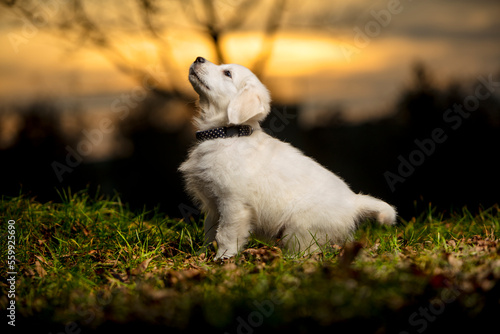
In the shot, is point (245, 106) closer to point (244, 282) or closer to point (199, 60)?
point (199, 60)

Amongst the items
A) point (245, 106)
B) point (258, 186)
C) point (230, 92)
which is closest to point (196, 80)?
point (230, 92)

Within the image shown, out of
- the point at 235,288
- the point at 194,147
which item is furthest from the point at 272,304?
the point at 194,147

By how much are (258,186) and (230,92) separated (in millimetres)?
843

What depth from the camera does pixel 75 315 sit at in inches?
102

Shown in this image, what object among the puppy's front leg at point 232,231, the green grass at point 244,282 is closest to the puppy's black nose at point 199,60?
the puppy's front leg at point 232,231

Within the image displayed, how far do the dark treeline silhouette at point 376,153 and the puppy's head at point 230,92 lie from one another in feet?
5.30

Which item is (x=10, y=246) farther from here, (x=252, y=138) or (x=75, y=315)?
Result: (x=252, y=138)

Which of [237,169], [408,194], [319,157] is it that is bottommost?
[408,194]

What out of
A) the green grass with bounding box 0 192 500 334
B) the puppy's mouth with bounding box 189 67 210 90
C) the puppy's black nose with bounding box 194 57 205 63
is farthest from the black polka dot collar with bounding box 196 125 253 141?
the green grass with bounding box 0 192 500 334

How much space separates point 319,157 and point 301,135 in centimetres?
37

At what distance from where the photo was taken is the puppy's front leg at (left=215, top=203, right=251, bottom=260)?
3.80 metres

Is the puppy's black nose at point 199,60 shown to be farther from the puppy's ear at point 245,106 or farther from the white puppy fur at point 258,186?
the puppy's ear at point 245,106

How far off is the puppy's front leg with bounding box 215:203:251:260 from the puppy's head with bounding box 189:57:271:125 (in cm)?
72

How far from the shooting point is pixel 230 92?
3.97 m
